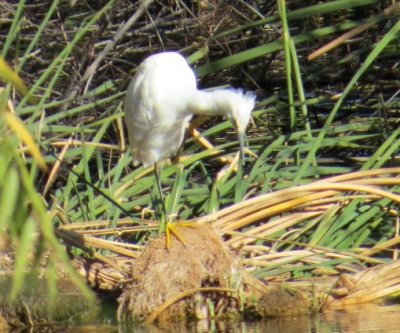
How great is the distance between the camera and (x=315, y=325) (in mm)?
4422

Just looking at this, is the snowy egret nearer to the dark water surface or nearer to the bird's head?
the bird's head

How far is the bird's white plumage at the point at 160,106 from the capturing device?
18.9 ft

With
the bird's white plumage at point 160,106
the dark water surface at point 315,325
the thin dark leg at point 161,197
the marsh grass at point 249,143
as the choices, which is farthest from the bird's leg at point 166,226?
the dark water surface at point 315,325

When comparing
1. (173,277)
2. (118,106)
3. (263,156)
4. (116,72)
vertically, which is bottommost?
(173,277)

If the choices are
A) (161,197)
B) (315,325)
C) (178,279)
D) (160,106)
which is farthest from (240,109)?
(315,325)

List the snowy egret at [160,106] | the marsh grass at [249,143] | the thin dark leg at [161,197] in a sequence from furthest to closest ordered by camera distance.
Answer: the snowy egret at [160,106] → the marsh grass at [249,143] → the thin dark leg at [161,197]

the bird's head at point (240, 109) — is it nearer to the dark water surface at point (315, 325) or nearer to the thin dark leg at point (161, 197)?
the thin dark leg at point (161, 197)

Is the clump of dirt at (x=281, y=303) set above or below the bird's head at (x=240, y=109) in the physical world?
below

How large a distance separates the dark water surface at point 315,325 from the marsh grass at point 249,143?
33 centimetres

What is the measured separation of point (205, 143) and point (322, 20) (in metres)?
1.53

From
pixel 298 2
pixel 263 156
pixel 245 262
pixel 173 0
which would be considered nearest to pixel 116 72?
pixel 173 0

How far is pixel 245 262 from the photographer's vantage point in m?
4.94

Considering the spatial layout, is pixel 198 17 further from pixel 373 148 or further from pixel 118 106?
pixel 373 148

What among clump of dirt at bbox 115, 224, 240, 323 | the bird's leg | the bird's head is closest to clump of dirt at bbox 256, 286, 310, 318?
clump of dirt at bbox 115, 224, 240, 323
